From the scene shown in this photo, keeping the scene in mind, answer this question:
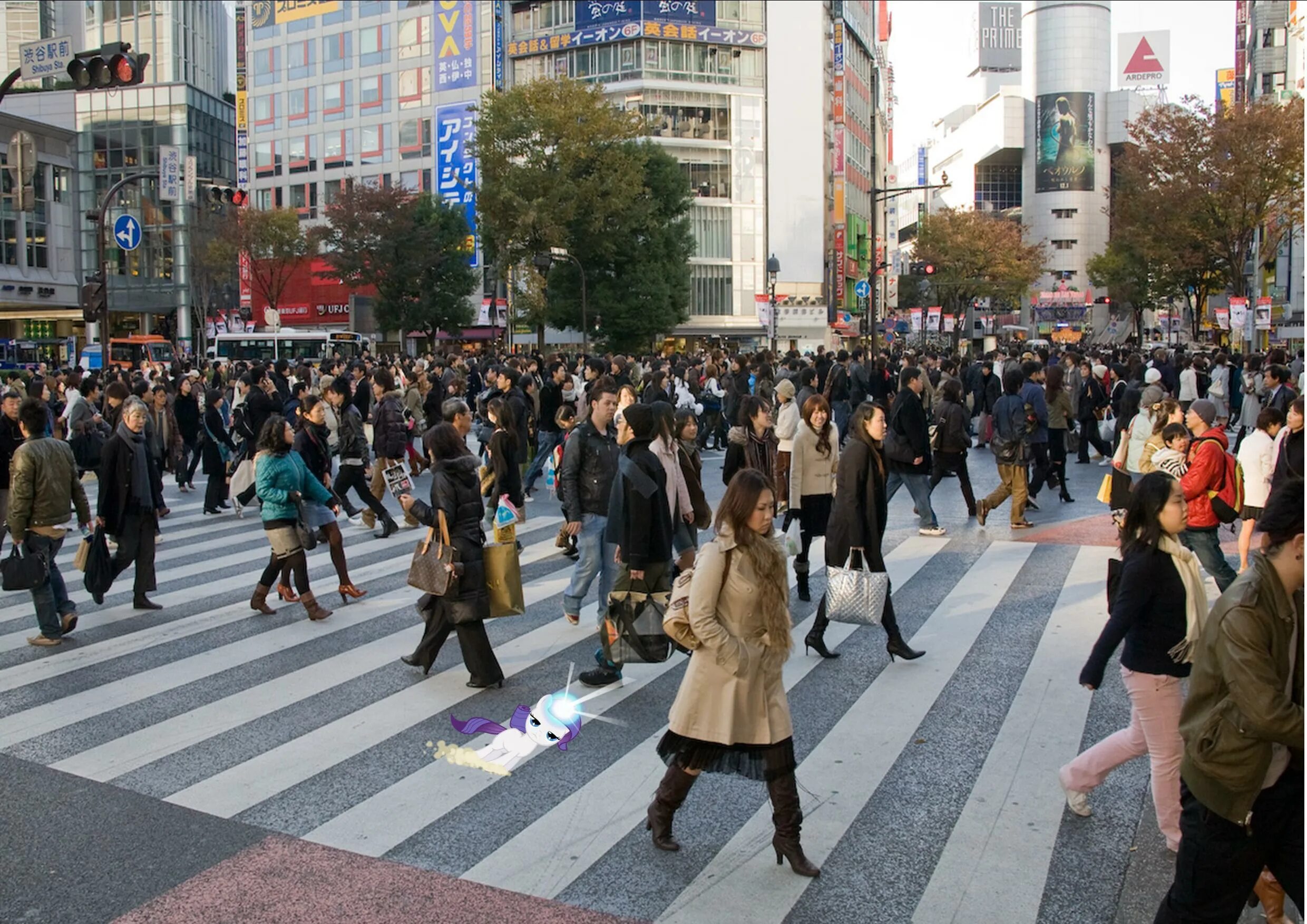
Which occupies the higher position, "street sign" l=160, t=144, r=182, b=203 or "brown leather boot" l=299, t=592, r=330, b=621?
"street sign" l=160, t=144, r=182, b=203

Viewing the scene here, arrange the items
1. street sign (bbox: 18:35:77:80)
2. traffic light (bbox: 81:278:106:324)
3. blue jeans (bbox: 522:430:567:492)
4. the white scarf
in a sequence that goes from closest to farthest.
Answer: the white scarf → street sign (bbox: 18:35:77:80) → blue jeans (bbox: 522:430:567:492) → traffic light (bbox: 81:278:106:324)

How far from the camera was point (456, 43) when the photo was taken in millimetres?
74250

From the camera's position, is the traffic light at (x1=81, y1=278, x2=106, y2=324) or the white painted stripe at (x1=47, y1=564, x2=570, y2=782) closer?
the white painted stripe at (x1=47, y1=564, x2=570, y2=782)

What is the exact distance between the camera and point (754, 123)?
70750 mm

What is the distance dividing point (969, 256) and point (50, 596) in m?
64.7

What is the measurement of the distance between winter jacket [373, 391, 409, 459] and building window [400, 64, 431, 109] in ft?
223

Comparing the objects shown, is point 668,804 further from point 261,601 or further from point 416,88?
point 416,88

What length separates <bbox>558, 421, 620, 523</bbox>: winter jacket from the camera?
891 centimetres

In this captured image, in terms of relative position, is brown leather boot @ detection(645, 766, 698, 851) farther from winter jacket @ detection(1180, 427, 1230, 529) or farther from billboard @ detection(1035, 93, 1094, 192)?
billboard @ detection(1035, 93, 1094, 192)

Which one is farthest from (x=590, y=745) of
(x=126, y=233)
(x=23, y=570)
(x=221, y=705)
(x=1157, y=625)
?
(x=126, y=233)

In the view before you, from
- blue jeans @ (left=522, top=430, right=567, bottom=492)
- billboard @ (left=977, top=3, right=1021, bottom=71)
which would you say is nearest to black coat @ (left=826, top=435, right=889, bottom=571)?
blue jeans @ (left=522, top=430, right=567, bottom=492)

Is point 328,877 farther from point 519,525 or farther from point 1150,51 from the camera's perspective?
point 1150,51

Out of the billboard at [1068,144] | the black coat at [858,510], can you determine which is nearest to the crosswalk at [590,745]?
the black coat at [858,510]

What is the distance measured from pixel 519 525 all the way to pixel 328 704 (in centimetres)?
684
